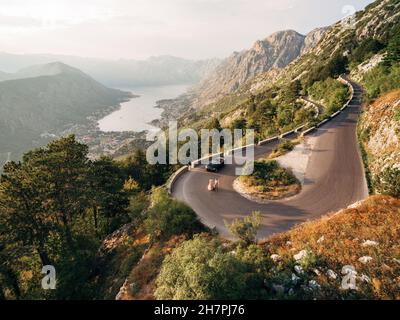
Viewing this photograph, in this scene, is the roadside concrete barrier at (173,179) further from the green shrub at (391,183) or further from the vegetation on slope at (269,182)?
the green shrub at (391,183)

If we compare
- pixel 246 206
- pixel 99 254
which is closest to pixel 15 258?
pixel 99 254

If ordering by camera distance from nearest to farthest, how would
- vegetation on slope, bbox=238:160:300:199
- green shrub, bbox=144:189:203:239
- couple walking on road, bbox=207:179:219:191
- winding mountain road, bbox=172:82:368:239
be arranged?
green shrub, bbox=144:189:203:239
winding mountain road, bbox=172:82:368:239
vegetation on slope, bbox=238:160:300:199
couple walking on road, bbox=207:179:219:191

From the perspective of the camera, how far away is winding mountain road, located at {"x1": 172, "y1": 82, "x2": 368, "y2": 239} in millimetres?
19516

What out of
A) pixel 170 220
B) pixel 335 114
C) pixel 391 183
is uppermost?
pixel 335 114

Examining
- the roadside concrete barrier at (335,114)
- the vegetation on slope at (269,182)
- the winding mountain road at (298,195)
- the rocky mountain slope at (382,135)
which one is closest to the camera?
the winding mountain road at (298,195)

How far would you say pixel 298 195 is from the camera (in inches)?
878

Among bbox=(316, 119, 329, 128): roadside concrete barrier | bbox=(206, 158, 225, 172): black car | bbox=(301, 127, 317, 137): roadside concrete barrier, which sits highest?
bbox=(316, 119, 329, 128): roadside concrete barrier

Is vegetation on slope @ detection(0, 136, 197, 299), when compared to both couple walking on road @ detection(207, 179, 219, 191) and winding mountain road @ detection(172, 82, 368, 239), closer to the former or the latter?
winding mountain road @ detection(172, 82, 368, 239)

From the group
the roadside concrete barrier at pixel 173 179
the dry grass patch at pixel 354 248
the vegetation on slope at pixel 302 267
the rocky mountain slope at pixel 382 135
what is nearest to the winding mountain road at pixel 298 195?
the roadside concrete barrier at pixel 173 179

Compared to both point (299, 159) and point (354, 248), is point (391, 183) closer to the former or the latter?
point (354, 248)

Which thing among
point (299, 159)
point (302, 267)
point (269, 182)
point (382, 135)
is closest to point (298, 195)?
point (269, 182)

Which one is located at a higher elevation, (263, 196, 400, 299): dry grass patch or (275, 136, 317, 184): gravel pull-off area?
(275, 136, 317, 184): gravel pull-off area

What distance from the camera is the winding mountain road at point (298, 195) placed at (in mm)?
19516

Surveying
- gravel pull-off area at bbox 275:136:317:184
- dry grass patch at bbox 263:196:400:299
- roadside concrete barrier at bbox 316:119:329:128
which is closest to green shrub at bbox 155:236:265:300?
dry grass patch at bbox 263:196:400:299
